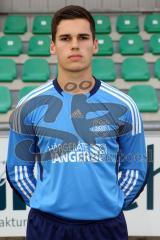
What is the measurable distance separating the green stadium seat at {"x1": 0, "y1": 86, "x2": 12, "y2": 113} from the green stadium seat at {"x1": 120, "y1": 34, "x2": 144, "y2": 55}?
2194 millimetres

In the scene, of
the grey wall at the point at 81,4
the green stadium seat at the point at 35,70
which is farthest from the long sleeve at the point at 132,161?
the grey wall at the point at 81,4

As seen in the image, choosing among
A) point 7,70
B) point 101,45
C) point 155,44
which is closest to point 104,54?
point 101,45

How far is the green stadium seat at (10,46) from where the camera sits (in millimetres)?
7402

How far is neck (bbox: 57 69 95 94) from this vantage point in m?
1.69

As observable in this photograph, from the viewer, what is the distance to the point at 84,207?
1691 millimetres

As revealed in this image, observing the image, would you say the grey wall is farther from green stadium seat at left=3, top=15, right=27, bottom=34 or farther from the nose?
the nose

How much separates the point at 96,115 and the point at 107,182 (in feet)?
0.82

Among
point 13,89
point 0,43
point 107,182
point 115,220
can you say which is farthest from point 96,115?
point 0,43

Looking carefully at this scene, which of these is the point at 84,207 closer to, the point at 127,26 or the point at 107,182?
the point at 107,182

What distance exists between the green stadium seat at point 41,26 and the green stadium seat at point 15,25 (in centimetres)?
18

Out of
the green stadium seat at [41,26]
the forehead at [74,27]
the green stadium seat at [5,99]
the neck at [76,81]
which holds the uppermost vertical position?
the green stadium seat at [41,26]

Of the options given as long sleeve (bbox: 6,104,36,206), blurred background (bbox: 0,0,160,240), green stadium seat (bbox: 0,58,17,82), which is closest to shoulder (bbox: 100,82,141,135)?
long sleeve (bbox: 6,104,36,206)

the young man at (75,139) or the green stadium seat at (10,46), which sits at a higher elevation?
the green stadium seat at (10,46)

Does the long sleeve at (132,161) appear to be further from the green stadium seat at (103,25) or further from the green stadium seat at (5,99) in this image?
the green stadium seat at (103,25)
